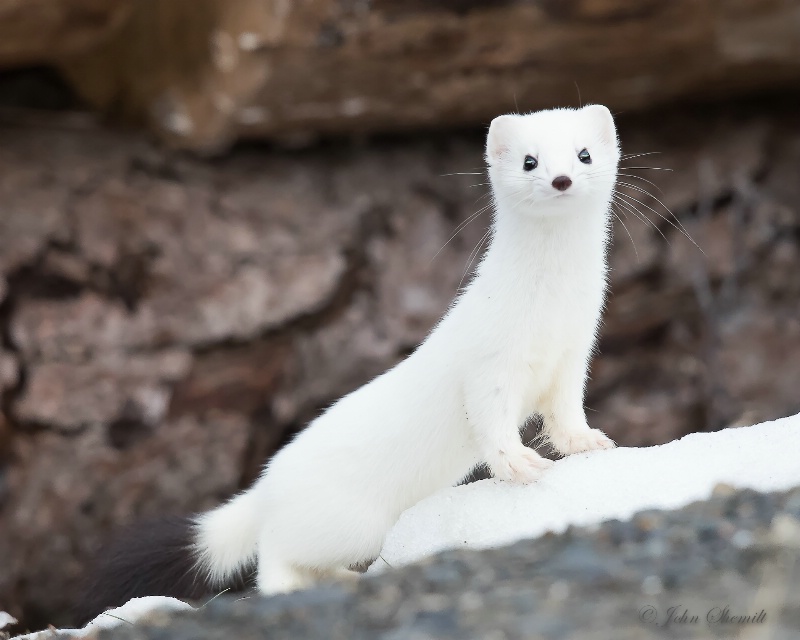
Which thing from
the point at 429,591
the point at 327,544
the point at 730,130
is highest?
the point at 730,130

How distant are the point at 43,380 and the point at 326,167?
1606 millimetres

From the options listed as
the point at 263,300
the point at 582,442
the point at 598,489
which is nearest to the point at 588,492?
the point at 598,489

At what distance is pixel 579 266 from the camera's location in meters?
2.61

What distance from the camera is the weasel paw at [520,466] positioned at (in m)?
2.53

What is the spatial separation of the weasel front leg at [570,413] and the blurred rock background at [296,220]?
6.19 feet

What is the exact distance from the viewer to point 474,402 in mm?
2576

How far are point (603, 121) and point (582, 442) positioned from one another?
81cm

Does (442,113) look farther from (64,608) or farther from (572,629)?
(572,629)

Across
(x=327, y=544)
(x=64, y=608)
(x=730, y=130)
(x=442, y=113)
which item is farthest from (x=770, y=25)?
(x=64, y=608)

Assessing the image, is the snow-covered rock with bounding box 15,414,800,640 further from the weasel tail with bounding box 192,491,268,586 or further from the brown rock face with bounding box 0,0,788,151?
the brown rock face with bounding box 0,0,788,151

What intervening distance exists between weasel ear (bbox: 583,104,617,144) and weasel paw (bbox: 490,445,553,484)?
2.62ft

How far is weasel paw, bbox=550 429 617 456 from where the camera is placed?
8.84 feet

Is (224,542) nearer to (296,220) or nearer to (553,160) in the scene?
(553,160)

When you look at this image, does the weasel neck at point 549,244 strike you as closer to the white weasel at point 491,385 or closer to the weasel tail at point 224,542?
the white weasel at point 491,385
